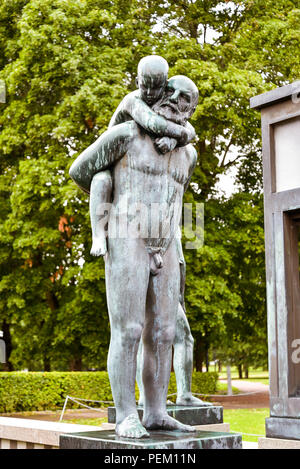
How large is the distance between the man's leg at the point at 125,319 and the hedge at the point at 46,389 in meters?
15.3

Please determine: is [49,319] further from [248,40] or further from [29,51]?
[248,40]

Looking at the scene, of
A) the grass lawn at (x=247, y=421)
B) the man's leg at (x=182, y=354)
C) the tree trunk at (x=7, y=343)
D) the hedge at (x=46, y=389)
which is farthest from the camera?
the tree trunk at (x=7, y=343)

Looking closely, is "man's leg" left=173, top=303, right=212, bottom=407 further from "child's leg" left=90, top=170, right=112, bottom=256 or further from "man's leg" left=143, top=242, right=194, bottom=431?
"child's leg" left=90, top=170, right=112, bottom=256

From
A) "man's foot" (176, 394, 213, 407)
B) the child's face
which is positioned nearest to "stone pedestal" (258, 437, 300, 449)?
"man's foot" (176, 394, 213, 407)

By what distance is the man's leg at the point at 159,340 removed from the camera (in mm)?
3479

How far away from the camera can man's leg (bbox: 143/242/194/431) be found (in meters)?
3.48

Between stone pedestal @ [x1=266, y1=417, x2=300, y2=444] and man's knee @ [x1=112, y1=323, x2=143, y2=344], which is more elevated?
man's knee @ [x1=112, y1=323, x2=143, y2=344]

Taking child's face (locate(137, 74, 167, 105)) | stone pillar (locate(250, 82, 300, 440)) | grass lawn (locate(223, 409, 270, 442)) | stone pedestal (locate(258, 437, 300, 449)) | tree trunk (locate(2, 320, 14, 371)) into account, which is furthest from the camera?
tree trunk (locate(2, 320, 14, 371))

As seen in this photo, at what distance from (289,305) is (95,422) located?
8576 mm

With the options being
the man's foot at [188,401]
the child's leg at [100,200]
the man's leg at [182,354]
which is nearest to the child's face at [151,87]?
the child's leg at [100,200]

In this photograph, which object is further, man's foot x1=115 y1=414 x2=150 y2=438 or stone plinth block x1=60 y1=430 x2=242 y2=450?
man's foot x1=115 y1=414 x2=150 y2=438

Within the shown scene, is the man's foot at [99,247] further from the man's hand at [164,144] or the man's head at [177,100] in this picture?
the man's head at [177,100]

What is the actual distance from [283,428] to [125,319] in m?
4.76
